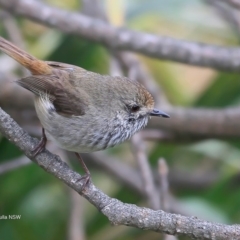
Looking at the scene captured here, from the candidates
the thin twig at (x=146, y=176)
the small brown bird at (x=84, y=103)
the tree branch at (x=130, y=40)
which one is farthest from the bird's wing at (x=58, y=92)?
the tree branch at (x=130, y=40)

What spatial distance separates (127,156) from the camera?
252 inches

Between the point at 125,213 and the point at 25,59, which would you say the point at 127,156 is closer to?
the point at 25,59

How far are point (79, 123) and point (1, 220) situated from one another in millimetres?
1683

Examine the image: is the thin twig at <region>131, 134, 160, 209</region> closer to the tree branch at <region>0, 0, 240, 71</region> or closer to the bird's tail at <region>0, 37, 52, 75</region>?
the tree branch at <region>0, 0, 240, 71</region>

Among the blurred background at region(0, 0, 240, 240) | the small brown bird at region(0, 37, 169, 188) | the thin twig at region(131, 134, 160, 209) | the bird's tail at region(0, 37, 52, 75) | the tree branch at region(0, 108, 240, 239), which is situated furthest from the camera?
the blurred background at region(0, 0, 240, 240)

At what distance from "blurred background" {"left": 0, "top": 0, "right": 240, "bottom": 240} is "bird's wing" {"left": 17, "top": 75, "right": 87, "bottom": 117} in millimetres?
916

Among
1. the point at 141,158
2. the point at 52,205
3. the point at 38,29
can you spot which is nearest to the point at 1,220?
the point at 52,205

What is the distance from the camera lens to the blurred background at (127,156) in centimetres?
514

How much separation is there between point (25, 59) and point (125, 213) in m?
1.40

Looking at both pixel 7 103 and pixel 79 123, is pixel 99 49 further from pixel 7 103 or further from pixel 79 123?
pixel 79 123

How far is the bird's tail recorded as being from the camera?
375cm

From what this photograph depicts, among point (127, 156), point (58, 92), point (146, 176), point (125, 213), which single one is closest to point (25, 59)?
point (58, 92)

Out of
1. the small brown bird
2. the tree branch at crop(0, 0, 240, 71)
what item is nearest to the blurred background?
the tree branch at crop(0, 0, 240, 71)

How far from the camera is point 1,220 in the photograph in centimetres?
491
